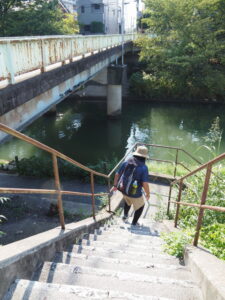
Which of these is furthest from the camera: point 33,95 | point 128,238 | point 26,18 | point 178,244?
point 26,18

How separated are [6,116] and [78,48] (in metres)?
5.41

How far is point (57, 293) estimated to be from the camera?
2.11 m

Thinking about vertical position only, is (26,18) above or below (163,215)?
above

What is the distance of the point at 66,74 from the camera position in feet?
26.3

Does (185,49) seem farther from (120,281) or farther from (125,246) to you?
(120,281)

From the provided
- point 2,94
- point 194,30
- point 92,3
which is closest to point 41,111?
point 2,94

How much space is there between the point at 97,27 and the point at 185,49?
1068 inches

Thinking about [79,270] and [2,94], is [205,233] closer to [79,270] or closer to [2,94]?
[79,270]

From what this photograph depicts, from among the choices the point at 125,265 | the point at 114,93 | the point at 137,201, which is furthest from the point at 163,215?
the point at 114,93

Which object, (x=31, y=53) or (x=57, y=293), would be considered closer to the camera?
(x=57, y=293)

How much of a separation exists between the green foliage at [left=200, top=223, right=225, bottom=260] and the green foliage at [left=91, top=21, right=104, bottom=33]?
4739 centimetres

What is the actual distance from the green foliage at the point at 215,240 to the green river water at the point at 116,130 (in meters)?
10.00

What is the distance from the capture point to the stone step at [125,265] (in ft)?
9.41

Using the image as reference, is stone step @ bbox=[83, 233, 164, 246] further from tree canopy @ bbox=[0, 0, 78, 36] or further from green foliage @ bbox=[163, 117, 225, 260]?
tree canopy @ bbox=[0, 0, 78, 36]
